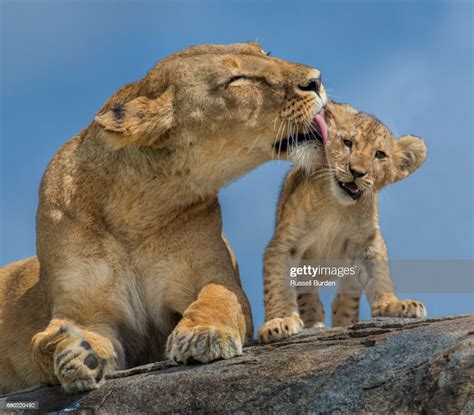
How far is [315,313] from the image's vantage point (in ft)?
25.2

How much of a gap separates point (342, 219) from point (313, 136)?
0.89 metres

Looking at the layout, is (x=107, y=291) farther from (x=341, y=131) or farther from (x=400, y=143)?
(x=400, y=143)

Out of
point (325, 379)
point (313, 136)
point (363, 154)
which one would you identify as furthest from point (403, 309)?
point (325, 379)

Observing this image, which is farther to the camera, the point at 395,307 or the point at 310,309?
the point at 310,309

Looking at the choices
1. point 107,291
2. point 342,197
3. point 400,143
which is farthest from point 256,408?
point 400,143

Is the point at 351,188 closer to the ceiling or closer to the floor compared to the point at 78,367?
closer to the ceiling

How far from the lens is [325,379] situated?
5156mm

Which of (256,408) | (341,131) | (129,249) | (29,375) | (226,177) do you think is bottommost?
(256,408)

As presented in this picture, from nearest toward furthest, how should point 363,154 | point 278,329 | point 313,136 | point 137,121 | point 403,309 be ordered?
point 278,329 < point 137,121 < point 403,309 < point 313,136 < point 363,154

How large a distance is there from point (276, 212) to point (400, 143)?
115cm

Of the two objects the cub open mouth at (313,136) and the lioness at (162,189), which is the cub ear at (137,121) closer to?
the lioness at (162,189)

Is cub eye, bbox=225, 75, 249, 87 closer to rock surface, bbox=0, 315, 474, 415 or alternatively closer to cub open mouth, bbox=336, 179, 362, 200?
cub open mouth, bbox=336, 179, 362, 200

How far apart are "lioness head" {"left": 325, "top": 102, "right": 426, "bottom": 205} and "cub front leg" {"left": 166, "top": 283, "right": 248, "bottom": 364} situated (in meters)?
1.37
